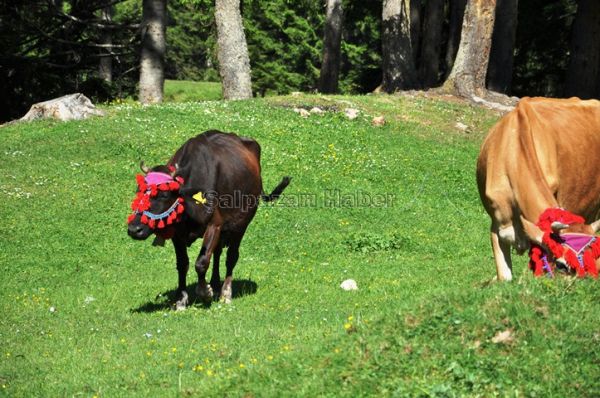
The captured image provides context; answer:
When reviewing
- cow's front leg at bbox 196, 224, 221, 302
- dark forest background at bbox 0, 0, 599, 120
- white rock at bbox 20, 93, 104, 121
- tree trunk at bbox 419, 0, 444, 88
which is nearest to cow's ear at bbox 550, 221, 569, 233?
→ cow's front leg at bbox 196, 224, 221, 302

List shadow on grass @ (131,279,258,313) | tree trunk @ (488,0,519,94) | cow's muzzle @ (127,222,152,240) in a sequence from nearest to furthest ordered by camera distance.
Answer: cow's muzzle @ (127,222,152,240), shadow on grass @ (131,279,258,313), tree trunk @ (488,0,519,94)

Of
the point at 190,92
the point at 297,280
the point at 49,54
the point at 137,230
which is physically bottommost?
the point at 190,92

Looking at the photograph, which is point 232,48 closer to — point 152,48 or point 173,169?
point 152,48

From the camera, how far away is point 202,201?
13.7m

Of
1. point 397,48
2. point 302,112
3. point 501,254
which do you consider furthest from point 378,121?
point 501,254

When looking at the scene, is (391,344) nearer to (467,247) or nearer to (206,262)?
(206,262)

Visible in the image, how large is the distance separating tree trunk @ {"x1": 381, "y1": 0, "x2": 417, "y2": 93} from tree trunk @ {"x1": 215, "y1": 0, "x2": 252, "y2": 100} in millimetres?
5303

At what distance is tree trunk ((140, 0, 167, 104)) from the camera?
1177 inches

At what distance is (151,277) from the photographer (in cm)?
1596

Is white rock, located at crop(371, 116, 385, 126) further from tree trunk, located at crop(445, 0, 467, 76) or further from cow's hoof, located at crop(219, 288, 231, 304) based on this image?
cow's hoof, located at crop(219, 288, 231, 304)

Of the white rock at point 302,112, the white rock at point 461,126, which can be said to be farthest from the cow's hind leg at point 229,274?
the white rock at point 461,126

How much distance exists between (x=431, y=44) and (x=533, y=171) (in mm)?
25477

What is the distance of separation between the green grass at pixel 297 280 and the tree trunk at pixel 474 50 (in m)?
1.57

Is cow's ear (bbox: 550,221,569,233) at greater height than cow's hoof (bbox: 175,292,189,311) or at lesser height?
greater
